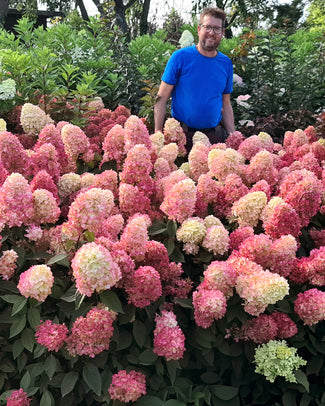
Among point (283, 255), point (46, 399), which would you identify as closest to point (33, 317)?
point (46, 399)

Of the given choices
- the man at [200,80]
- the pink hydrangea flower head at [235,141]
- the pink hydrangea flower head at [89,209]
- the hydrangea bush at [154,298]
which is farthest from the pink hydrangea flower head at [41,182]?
the man at [200,80]

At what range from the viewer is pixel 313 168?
2756mm

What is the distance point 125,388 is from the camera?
59.4 inches

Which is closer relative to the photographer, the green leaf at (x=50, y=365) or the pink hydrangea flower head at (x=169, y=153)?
the green leaf at (x=50, y=365)

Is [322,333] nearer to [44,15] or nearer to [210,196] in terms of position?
[210,196]

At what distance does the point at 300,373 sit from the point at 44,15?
25216 millimetres

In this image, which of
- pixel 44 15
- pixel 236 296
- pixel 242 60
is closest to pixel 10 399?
pixel 236 296

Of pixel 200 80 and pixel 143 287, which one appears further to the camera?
pixel 200 80

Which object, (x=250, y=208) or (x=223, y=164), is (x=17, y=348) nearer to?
(x=250, y=208)

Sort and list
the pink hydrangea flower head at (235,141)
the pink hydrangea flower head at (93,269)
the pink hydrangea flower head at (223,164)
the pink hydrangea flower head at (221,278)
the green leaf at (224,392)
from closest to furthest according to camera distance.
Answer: the pink hydrangea flower head at (93,269)
the pink hydrangea flower head at (221,278)
the green leaf at (224,392)
the pink hydrangea flower head at (223,164)
the pink hydrangea flower head at (235,141)

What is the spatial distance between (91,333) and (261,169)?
1366 mm

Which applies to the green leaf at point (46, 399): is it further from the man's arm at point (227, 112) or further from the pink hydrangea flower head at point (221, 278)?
the man's arm at point (227, 112)

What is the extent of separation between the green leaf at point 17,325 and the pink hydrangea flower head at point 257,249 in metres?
0.85

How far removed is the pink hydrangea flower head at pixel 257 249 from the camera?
1.74 meters
